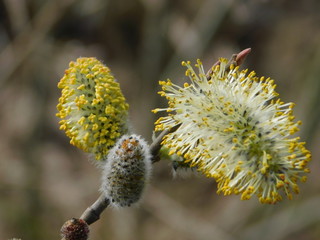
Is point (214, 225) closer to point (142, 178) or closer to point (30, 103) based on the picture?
point (30, 103)

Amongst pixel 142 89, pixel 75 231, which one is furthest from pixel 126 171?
pixel 142 89

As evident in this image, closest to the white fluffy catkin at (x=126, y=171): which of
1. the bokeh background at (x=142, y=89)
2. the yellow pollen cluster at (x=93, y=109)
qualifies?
the yellow pollen cluster at (x=93, y=109)

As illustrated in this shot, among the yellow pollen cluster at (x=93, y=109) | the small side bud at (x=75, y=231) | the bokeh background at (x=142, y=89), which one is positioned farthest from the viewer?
the bokeh background at (x=142, y=89)

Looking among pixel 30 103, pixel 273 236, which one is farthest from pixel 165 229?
pixel 30 103

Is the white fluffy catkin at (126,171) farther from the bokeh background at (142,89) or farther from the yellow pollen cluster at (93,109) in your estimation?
the bokeh background at (142,89)

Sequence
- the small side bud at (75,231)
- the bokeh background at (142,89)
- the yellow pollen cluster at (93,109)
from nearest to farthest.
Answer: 1. the small side bud at (75,231)
2. the yellow pollen cluster at (93,109)
3. the bokeh background at (142,89)

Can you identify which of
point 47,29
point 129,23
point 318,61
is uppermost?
point 318,61

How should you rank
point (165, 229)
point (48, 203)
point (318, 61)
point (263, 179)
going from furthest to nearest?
point (165, 229)
point (48, 203)
point (318, 61)
point (263, 179)

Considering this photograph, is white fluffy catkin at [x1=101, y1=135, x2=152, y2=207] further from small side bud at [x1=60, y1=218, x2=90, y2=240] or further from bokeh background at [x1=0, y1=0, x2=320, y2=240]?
bokeh background at [x1=0, y1=0, x2=320, y2=240]
